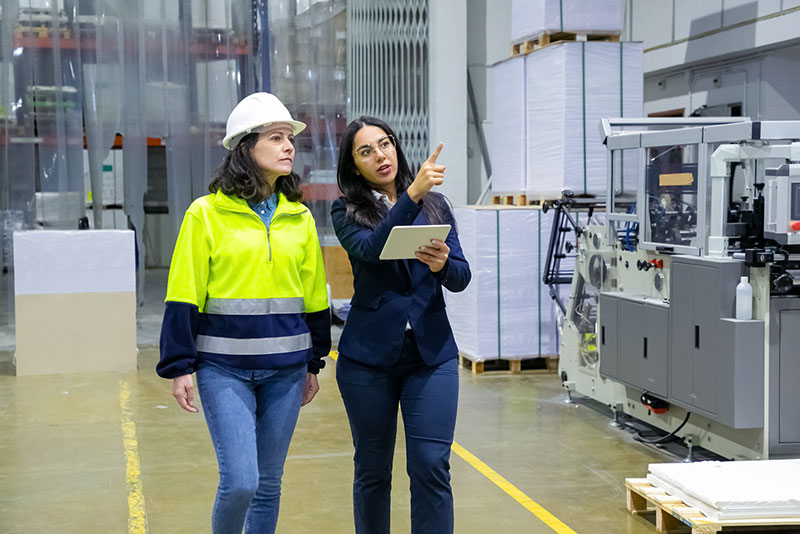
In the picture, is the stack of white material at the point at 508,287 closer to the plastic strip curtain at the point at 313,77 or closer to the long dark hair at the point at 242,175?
the plastic strip curtain at the point at 313,77

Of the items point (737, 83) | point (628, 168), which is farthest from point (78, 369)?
point (737, 83)

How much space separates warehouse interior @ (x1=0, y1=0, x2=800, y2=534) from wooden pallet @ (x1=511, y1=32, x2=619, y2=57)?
0.03 m

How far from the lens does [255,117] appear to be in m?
3.02

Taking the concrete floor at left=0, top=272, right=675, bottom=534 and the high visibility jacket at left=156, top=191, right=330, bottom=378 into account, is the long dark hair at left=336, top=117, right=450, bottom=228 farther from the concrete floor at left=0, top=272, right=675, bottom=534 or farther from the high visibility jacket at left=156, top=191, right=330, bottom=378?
the concrete floor at left=0, top=272, right=675, bottom=534

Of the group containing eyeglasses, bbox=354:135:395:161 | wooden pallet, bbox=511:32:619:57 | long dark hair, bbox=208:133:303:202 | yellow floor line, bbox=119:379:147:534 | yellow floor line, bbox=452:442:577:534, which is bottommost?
yellow floor line, bbox=452:442:577:534

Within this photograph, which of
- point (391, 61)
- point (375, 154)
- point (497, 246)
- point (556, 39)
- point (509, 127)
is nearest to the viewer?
point (375, 154)

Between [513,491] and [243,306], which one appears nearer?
[243,306]

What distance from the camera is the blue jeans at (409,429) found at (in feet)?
10.1

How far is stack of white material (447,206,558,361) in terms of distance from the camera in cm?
811

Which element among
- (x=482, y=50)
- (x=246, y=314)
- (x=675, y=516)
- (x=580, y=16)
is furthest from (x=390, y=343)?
(x=482, y=50)

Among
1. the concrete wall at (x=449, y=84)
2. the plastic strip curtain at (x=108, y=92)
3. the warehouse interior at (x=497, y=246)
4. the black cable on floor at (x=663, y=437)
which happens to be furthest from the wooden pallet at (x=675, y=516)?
the plastic strip curtain at (x=108, y=92)

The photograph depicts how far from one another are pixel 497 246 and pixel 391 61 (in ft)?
11.9

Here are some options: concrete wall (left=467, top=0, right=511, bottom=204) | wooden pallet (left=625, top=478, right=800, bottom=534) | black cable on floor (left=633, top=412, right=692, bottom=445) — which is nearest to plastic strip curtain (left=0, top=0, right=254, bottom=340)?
concrete wall (left=467, top=0, right=511, bottom=204)

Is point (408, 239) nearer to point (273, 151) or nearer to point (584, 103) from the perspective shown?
point (273, 151)
